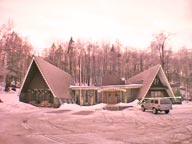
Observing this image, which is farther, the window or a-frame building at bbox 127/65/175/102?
the window

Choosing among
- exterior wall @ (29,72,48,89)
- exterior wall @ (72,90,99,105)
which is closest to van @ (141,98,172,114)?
exterior wall @ (72,90,99,105)

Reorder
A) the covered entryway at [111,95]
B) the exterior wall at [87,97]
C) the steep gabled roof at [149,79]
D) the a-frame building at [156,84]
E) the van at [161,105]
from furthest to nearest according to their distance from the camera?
the exterior wall at [87,97]
the covered entryway at [111,95]
the a-frame building at [156,84]
the steep gabled roof at [149,79]
the van at [161,105]

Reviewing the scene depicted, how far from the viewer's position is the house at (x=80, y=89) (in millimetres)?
24203

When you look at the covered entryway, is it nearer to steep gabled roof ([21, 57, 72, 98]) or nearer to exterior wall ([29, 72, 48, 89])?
steep gabled roof ([21, 57, 72, 98])

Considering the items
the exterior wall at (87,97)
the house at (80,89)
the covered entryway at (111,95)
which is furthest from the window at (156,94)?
the exterior wall at (87,97)

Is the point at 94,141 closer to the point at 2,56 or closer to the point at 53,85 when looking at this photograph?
Answer: the point at 53,85

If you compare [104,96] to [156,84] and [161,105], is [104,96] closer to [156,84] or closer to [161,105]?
[156,84]

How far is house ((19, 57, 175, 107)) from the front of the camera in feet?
79.4

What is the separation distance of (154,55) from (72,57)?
A: 16.3 metres

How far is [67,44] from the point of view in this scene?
48375 millimetres

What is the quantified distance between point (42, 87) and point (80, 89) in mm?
4384

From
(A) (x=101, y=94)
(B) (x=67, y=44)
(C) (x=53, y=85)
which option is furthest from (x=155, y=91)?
(B) (x=67, y=44)

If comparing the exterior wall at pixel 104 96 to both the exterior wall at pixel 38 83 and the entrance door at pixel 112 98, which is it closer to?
the entrance door at pixel 112 98

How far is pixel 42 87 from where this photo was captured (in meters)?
25.3
